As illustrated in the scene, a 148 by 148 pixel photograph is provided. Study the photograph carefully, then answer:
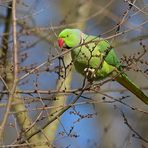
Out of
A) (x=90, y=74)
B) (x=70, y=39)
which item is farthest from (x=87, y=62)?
(x=70, y=39)

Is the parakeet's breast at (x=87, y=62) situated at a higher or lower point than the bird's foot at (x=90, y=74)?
higher

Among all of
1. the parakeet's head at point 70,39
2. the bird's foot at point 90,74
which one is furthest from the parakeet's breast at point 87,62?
the parakeet's head at point 70,39

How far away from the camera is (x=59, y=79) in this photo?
3.54m

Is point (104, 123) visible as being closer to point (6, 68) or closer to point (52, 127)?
point (52, 127)

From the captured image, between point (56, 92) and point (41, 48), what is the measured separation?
4800 mm

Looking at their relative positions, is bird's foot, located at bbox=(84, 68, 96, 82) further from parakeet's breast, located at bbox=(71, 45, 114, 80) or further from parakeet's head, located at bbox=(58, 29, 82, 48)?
parakeet's head, located at bbox=(58, 29, 82, 48)

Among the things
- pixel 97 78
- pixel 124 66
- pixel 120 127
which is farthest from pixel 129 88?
pixel 120 127

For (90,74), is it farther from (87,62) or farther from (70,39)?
(70,39)

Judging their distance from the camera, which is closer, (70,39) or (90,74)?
(90,74)

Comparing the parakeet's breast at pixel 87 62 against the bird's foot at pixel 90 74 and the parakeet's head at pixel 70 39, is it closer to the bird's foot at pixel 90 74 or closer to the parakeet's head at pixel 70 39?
the bird's foot at pixel 90 74

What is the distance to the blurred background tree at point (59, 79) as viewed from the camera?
3158 mm

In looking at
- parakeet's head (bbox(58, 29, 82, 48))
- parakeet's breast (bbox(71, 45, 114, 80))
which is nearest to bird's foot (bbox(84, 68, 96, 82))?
parakeet's breast (bbox(71, 45, 114, 80))

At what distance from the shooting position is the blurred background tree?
3.16m

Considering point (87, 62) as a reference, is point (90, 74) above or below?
below
